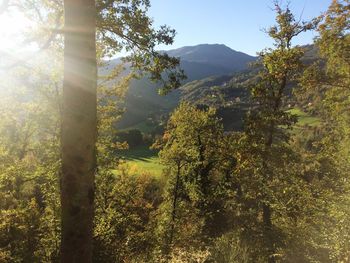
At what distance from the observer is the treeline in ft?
55.7

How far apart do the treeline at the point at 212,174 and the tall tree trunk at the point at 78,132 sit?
18.7 feet

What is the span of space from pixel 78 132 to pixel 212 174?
34.2m

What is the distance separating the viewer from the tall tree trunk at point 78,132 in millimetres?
4957

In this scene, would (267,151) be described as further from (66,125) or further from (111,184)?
(66,125)

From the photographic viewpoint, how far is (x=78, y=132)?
4.99 metres

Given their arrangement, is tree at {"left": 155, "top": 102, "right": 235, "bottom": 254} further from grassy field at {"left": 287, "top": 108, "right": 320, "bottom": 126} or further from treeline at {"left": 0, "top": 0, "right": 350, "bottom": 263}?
grassy field at {"left": 287, "top": 108, "right": 320, "bottom": 126}

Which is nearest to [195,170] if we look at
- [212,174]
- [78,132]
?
[212,174]

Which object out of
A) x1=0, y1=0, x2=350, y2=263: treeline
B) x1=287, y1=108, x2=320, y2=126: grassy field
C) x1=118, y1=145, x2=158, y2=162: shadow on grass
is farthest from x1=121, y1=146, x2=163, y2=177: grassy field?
x1=287, y1=108, x2=320, y2=126: grassy field

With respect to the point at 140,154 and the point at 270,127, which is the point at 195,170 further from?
the point at 140,154

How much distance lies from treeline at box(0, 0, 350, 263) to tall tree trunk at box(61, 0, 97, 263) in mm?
5714

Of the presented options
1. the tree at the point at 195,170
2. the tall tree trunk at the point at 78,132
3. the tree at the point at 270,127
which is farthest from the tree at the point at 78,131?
the tree at the point at 195,170

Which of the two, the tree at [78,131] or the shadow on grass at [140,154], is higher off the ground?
the tree at [78,131]

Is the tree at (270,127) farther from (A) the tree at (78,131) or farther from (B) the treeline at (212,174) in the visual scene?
(A) the tree at (78,131)

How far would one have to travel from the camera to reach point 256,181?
2602cm
